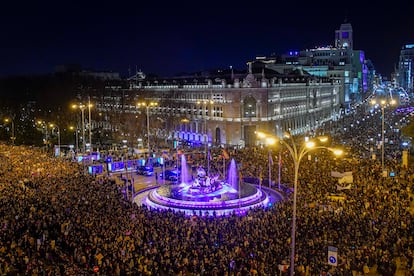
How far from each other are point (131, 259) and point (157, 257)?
3.94 feet

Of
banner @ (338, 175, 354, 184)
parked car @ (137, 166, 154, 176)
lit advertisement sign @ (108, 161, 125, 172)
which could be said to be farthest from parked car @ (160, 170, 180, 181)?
banner @ (338, 175, 354, 184)

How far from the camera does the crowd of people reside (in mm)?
18438

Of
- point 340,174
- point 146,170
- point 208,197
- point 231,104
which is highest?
point 231,104

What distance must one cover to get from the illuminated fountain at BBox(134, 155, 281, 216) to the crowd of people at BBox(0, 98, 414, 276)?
3.24 metres

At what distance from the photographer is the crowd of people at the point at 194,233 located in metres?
18.4

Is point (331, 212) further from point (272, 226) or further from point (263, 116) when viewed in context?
point (263, 116)

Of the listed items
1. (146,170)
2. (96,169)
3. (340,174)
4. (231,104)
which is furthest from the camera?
(231,104)

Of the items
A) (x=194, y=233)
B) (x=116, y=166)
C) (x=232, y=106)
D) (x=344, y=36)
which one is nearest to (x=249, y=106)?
(x=232, y=106)

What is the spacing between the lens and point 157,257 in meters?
19.3

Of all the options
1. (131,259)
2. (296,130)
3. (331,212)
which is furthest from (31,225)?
(296,130)

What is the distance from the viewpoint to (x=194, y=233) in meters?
22.2

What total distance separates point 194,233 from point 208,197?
395 inches

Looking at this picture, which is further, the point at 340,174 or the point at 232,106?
the point at 232,106

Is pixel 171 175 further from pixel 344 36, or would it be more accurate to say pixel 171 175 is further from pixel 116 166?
pixel 344 36
